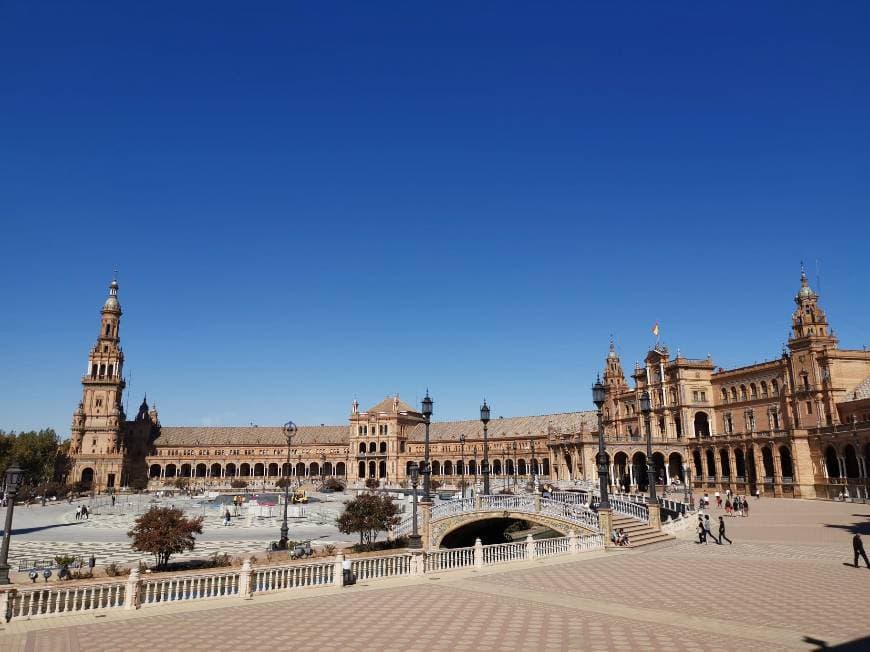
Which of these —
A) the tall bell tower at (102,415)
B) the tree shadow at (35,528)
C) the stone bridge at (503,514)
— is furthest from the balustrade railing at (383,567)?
the tall bell tower at (102,415)

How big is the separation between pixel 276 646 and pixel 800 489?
2443 inches

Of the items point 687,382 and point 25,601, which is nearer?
point 25,601

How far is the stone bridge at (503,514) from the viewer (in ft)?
95.9

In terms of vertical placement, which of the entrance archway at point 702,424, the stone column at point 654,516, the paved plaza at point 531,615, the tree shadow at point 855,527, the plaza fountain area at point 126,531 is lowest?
the plaza fountain area at point 126,531

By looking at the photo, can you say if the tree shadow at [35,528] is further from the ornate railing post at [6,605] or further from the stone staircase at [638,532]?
the stone staircase at [638,532]

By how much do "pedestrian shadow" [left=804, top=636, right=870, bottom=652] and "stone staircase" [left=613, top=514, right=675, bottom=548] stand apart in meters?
16.3

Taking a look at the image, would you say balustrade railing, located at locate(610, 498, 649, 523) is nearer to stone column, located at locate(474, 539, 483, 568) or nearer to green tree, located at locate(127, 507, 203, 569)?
stone column, located at locate(474, 539, 483, 568)

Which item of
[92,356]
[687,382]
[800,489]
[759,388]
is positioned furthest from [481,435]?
[92,356]

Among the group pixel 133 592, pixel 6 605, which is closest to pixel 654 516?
pixel 133 592

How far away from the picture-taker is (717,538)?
29.8m

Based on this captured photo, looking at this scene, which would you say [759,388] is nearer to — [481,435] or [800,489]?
[800,489]

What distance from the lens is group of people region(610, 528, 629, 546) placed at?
1056 inches

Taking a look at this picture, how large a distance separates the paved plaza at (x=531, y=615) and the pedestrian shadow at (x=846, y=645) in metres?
0.04

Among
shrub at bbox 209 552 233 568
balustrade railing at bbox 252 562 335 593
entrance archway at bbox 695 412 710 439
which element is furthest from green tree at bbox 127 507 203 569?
entrance archway at bbox 695 412 710 439
